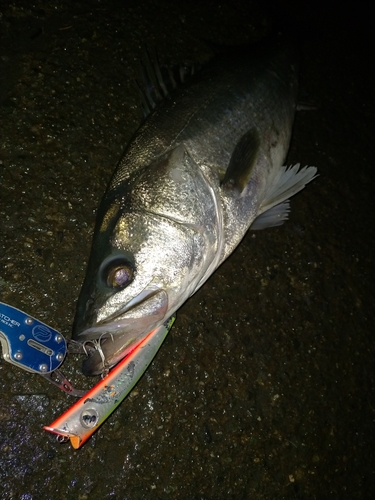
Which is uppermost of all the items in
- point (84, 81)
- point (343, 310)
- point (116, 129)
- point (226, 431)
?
point (84, 81)

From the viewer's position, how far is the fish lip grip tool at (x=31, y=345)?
68.0 inches

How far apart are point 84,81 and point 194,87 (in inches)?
31.1

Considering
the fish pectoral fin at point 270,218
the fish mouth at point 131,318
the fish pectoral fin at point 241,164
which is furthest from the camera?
the fish pectoral fin at point 270,218

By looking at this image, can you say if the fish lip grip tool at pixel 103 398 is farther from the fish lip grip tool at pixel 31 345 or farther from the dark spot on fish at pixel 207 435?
the dark spot on fish at pixel 207 435

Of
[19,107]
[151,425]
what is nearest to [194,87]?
[19,107]

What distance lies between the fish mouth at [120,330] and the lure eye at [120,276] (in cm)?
8

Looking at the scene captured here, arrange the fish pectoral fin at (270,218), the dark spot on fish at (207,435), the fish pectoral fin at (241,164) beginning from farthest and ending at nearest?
1. the fish pectoral fin at (270,218)
2. the dark spot on fish at (207,435)
3. the fish pectoral fin at (241,164)

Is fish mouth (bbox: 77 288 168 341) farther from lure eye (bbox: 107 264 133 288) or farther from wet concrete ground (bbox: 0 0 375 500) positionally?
wet concrete ground (bbox: 0 0 375 500)

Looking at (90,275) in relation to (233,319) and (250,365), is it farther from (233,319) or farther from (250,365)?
(250,365)

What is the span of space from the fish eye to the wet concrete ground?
48cm

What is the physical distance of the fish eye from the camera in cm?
170

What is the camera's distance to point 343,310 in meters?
2.71

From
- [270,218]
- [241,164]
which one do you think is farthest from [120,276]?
[270,218]

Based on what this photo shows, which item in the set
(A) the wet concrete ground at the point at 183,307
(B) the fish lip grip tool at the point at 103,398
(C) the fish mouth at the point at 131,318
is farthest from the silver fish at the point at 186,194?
(A) the wet concrete ground at the point at 183,307
